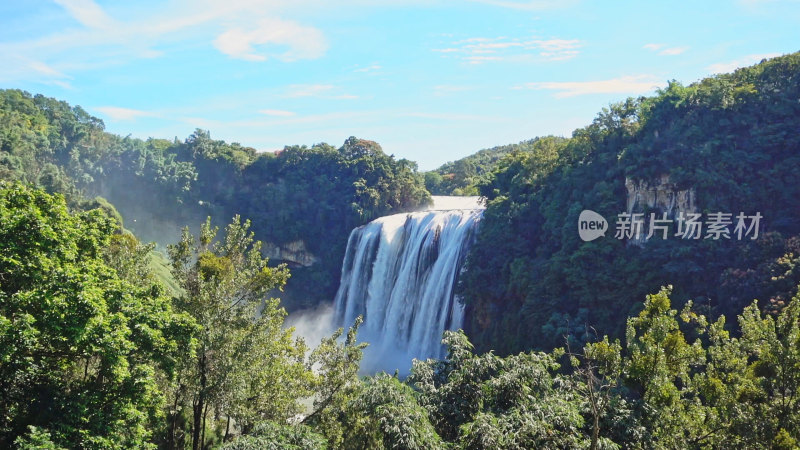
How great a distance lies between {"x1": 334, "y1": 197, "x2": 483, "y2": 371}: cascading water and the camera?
1115 inches

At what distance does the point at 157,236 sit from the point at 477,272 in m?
36.0

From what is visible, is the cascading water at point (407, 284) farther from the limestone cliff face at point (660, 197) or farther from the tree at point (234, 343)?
the tree at point (234, 343)

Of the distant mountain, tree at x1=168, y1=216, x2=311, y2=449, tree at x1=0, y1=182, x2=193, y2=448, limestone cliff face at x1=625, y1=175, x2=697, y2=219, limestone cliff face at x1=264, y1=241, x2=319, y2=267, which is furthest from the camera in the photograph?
the distant mountain

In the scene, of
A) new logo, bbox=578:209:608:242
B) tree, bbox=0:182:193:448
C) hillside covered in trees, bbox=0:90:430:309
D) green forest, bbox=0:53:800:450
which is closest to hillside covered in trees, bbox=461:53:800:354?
green forest, bbox=0:53:800:450

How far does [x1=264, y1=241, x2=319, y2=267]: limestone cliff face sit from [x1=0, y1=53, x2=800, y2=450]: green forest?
Answer: 37cm

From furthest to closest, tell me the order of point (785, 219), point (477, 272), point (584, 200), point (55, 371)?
point (477, 272) → point (584, 200) → point (785, 219) → point (55, 371)

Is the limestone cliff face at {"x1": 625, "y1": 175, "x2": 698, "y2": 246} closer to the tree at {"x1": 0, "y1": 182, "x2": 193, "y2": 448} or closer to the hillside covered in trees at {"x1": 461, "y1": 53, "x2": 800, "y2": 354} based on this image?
the hillside covered in trees at {"x1": 461, "y1": 53, "x2": 800, "y2": 354}

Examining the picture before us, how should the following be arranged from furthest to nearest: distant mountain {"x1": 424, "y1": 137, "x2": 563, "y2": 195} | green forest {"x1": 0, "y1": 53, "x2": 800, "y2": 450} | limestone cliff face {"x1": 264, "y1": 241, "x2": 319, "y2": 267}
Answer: distant mountain {"x1": 424, "y1": 137, "x2": 563, "y2": 195} → limestone cliff face {"x1": 264, "y1": 241, "x2": 319, "y2": 267} → green forest {"x1": 0, "y1": 53, "x2": 800, "y2": 450}

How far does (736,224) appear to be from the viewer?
68.3 ft

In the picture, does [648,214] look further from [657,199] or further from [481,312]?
[481,312]

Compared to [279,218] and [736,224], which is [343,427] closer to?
[736,224]

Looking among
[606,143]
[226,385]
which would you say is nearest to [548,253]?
[606,143]

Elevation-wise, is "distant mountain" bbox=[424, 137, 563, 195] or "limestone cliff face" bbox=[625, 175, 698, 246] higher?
"distant mountain" bbox=[424, 137, 563, 195]

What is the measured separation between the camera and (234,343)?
34.4 feet
